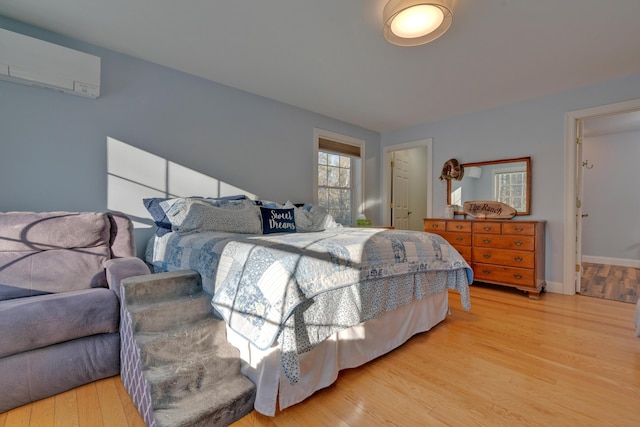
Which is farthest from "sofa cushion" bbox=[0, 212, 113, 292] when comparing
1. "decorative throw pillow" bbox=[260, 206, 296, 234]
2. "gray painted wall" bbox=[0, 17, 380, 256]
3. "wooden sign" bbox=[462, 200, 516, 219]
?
"wooden sign" bbox=[462, 200, 516, 219]

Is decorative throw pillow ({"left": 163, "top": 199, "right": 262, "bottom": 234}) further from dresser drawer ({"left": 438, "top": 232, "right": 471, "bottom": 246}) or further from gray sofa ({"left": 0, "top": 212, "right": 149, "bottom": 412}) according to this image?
dresser drawer ({"left": 438, "top": 232, "right": 471, "bottom": 246})

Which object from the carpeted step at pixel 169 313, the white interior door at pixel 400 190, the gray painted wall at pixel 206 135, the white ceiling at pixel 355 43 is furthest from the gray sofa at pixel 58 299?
the white interior door at pixel 400 190

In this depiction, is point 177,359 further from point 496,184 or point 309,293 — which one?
point 496,184

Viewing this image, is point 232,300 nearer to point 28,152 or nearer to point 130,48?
point 28,152

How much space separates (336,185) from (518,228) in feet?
8.22

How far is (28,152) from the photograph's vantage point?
2307 millimetres

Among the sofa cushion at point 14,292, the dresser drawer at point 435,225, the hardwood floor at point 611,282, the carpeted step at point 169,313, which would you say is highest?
the dresser drawer at point 435,225

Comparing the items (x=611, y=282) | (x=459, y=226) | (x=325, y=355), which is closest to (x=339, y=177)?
(x=459, y=226)

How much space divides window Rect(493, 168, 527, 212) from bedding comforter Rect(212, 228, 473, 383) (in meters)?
2.64

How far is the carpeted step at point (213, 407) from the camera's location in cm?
123

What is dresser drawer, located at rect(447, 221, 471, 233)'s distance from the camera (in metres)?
3.85

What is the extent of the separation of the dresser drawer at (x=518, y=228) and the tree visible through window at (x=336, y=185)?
7.28 feet

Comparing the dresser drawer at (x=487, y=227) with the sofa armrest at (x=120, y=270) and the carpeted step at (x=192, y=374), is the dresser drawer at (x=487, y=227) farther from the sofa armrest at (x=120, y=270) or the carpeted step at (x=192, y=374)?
the sofa armrest at (x=120, y=270)

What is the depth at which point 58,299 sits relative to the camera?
62.8 inches
